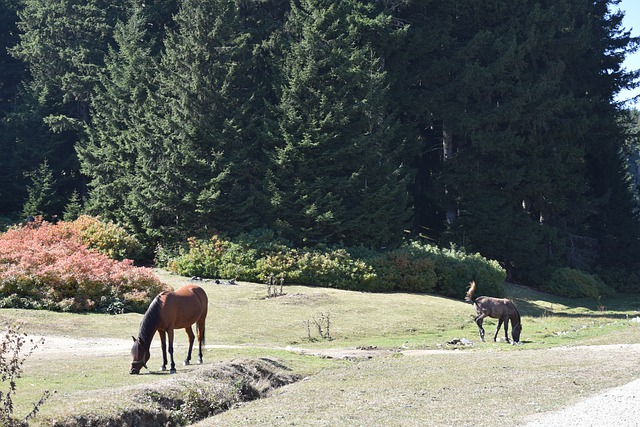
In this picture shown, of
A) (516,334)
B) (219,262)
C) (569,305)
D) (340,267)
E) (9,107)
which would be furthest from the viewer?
(9,107)

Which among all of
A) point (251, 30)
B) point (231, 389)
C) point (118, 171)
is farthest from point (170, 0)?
point (231, 389)

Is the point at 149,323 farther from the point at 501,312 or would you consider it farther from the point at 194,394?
the point at 501,312

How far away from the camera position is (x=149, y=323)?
1534 centimetres

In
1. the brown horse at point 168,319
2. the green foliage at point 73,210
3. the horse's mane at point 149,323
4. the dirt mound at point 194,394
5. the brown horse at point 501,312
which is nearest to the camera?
the dirt mound at point 194,394

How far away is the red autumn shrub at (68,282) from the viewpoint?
24094mm

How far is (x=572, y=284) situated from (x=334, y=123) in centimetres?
1546

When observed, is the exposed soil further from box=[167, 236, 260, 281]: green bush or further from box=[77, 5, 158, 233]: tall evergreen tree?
box=[77, 5, 158, 233]: tall evergreen tree

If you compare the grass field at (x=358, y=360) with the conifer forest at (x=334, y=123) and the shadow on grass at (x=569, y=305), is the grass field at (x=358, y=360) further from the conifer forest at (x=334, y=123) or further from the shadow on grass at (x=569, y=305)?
the conifer forest at (x=334, y=123)

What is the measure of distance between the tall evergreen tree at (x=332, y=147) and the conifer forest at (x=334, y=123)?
0.32 ft

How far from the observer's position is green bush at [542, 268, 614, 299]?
41.6 m

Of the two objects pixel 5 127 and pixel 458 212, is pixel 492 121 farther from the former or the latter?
pixel 5 127

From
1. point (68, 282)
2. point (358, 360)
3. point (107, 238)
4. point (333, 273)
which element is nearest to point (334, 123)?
point (333, 273)

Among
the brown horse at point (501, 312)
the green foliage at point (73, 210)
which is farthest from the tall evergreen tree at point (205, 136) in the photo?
the brown horse at point (501, 312)

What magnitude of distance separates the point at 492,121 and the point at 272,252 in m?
14.8
